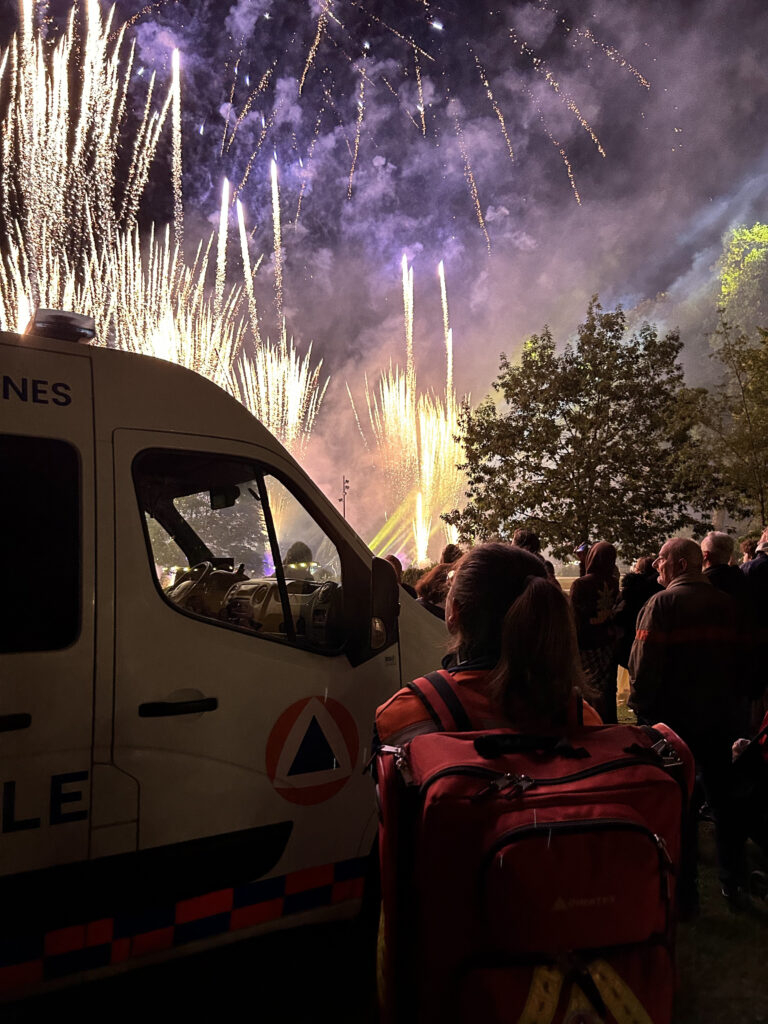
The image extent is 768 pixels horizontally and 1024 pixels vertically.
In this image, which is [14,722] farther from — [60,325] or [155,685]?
[60,325]

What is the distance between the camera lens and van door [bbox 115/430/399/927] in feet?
7.55

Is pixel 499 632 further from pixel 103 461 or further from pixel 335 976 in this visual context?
pixel 335 976

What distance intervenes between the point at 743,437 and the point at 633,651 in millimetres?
19848

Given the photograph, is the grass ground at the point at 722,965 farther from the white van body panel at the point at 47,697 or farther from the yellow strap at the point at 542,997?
the white van body panel at the point at 47,697

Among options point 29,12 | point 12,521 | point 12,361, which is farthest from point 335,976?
point 29,12

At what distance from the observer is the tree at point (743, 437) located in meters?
20.5

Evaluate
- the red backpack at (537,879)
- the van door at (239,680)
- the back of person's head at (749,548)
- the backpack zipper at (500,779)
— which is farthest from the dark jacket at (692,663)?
the back of person's head at (749,548)

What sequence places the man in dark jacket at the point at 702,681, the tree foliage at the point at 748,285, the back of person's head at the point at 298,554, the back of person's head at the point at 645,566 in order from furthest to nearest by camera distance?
the tree foliage at the point at 748,285, the back of person's head at the point at 645,566, the man in dark jacket at the point at 702,681, the back of person's head at the point at 298,554

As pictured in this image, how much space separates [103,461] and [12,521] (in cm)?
35

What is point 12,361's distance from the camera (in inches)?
87.9

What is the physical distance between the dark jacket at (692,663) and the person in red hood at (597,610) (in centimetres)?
150

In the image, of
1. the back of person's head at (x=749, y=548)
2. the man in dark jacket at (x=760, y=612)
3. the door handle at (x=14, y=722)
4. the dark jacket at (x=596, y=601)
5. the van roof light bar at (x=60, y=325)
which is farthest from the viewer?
the back of person's head at (x=749, y=548)

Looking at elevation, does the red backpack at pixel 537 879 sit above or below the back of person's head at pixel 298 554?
below

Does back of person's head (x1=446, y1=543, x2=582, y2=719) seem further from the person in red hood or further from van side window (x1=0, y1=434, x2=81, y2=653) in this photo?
the person in red hood
